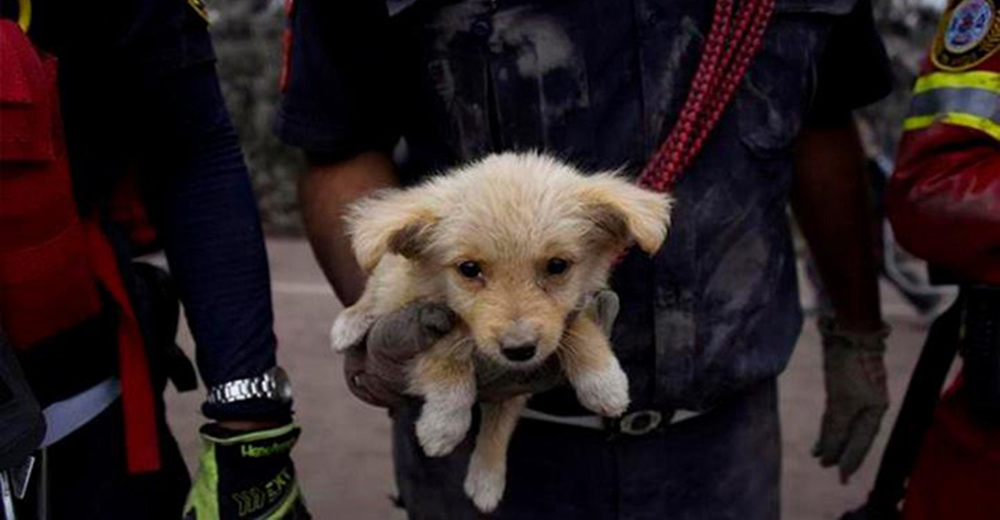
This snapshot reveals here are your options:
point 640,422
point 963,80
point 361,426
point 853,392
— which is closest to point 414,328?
point 640,422

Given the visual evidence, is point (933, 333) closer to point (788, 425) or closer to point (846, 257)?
point (846, 257)

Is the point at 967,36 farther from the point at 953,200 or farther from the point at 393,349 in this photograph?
the point at 393,349

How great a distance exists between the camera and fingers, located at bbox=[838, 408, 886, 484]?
8.98ft

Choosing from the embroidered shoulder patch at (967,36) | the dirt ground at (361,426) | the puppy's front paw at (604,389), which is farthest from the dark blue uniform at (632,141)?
the dirt ground at (361,426)

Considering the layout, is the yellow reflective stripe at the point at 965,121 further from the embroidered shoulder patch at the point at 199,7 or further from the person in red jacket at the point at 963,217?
the embroidered shoulder patch at the point at 199,7

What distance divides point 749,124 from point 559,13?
37 centimetres

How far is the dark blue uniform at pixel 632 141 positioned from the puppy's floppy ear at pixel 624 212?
313 mm

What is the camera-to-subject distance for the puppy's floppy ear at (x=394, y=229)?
1742 mm

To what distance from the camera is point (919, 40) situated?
8766 millimetres

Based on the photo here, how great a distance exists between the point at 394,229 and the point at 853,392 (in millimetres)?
1327

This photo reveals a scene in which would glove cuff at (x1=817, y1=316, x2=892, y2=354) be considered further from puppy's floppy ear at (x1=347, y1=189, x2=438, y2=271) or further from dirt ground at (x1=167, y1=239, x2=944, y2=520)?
dirt ground at (x1=167, y1=239, x2=944, y2=520)

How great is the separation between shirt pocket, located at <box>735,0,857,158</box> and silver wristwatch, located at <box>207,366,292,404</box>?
0.87m

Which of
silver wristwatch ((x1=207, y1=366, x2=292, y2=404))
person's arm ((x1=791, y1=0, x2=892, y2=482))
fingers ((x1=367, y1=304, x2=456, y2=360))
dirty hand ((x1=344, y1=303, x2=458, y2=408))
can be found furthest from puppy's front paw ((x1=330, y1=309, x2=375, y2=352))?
person's arm ((x1=791, y1=0, x2=892, y2=482))

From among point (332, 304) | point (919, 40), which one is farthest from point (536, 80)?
point (919, 40)
